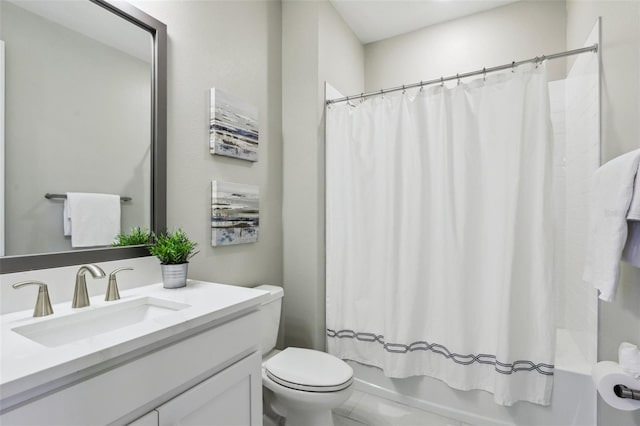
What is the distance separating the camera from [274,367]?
1.51 m

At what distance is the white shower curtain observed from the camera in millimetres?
1569

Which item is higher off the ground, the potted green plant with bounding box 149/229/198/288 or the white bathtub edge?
the potted green plant with bounding box 149/229/198/288

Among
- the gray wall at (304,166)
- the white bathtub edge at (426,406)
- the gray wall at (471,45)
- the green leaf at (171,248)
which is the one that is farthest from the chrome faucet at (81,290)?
the gray wall at (471,45)

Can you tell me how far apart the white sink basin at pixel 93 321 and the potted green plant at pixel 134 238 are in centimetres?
25

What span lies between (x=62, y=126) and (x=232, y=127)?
0.78m

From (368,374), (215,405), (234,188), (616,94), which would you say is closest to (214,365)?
(215,405)

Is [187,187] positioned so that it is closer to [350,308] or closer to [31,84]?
[31,84]

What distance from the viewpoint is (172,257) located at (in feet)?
4.16

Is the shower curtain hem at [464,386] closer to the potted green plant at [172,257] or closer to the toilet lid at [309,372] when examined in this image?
the toilet lid at [309,372]

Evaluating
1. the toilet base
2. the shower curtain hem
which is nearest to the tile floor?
the shower curtain hem

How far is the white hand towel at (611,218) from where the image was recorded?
107 centimetres

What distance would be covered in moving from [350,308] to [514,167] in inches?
48.8

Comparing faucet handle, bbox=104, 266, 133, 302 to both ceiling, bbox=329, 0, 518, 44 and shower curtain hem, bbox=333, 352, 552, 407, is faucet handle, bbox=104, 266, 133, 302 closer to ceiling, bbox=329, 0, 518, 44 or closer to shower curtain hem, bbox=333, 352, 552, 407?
shower curtain hem, bbox=333, 352, 552, 407

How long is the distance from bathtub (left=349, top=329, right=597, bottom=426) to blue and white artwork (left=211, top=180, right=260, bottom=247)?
3.67ft
